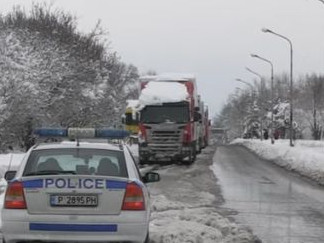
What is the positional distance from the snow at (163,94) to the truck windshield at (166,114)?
31 cm

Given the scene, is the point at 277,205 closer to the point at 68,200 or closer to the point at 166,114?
the point at 68,200

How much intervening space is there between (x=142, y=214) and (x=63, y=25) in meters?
43.3

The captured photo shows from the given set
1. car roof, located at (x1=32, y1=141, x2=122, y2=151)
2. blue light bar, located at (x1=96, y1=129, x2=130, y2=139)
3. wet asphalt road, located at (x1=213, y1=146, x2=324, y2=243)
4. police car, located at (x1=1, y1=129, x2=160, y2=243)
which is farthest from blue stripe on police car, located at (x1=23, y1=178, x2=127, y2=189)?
wet asphalt road, located at (x1=213, y1=146, x2=324, y2=243)

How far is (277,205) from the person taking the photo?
1620cm

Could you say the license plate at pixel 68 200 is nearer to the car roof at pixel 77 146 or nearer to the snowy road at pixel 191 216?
the car roof at pixel 77 146

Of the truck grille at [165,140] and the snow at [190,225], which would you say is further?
the truck grille at [165,140]

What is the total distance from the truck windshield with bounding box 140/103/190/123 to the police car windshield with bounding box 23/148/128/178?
21995 mm

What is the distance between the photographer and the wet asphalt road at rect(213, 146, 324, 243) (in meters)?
11.7

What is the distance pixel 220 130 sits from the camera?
156 meters

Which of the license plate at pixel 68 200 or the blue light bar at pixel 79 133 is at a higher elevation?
the blue light bar at pixel 79 133

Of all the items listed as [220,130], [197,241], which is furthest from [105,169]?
[220,130]

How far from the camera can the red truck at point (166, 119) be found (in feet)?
101

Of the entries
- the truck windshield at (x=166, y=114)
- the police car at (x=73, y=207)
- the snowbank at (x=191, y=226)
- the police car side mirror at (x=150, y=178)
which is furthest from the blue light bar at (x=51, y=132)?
the truck windshield at (x=166, y=114)

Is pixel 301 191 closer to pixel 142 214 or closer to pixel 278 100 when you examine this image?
pixel 142 214
